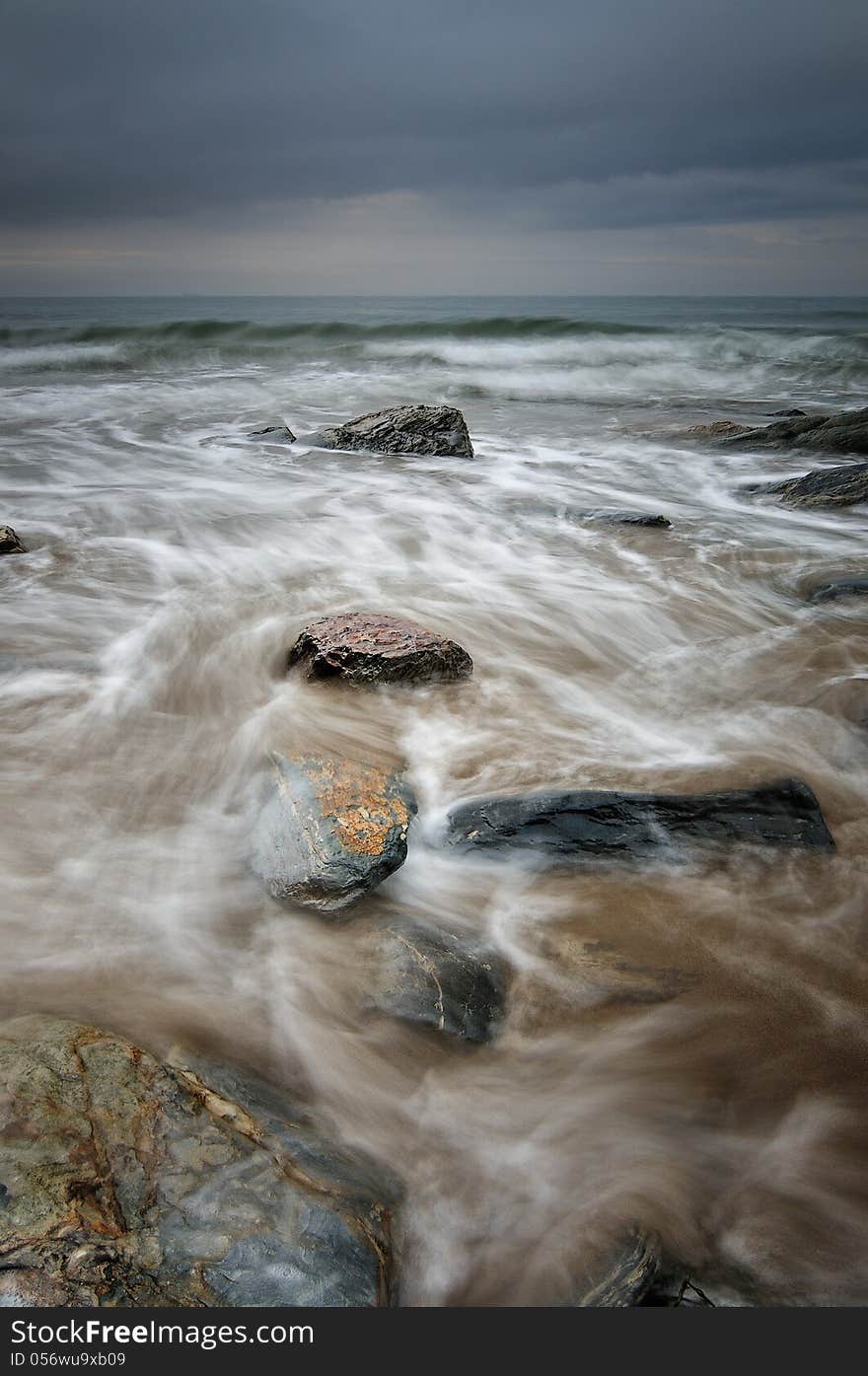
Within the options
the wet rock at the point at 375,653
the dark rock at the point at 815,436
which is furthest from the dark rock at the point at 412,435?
the wet rock at the point at 375,653

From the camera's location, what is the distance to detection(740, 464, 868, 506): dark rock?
8.04 metres

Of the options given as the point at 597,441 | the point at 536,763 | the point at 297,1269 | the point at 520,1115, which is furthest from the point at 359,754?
the point at 597,441

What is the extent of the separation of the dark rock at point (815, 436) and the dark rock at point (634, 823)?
30.5 feet

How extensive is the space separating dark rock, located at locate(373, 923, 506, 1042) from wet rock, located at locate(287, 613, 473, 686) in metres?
1.81

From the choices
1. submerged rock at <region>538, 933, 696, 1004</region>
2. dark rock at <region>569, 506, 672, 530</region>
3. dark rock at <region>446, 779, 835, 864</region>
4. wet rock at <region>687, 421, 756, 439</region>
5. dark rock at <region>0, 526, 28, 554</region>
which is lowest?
submerged rock at <region>538, 933, 696, 1004</region>

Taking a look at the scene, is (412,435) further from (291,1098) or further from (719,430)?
(291,1098)

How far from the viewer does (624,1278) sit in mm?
1683

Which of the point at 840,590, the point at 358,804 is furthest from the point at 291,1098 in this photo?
the point at 840,590

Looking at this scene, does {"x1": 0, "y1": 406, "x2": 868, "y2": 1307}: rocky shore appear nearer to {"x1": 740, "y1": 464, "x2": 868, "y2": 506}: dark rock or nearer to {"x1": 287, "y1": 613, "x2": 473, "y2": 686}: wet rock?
{"x1": 287, "y1": 613, "x2": 473, "y2": 686}: wet rock

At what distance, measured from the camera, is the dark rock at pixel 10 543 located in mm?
6265

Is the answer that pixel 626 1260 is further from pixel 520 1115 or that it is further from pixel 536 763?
pixel 536 763

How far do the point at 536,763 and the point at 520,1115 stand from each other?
169 centimetres

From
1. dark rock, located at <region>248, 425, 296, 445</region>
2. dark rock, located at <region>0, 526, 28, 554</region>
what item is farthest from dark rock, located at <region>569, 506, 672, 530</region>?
dark rock, located at <region>248, 425, 296, 445</region>

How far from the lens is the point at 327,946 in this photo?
8.32ft
